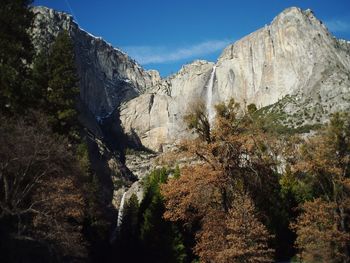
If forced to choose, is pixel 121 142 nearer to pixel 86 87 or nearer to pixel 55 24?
pixel 86 87

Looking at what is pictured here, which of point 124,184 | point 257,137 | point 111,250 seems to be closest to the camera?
point 257,137

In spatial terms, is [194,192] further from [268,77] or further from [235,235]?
[268,77]

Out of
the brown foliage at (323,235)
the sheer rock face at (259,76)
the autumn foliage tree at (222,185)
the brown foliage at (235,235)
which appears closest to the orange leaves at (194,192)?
the autumn foliage tree at (222,185)

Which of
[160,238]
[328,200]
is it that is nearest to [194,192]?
[328,200]

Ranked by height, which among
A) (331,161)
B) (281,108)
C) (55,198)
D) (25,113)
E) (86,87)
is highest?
(86,87)

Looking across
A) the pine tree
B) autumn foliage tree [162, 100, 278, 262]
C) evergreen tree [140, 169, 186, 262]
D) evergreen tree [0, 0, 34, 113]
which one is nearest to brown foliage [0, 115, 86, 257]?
evergreen tree [0, 0, 34, 113]

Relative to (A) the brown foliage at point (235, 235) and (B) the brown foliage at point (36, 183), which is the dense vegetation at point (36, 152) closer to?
(B) the brown foliage at point (36, 183)

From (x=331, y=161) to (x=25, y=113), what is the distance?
20.5 m

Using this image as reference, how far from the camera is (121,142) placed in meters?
180

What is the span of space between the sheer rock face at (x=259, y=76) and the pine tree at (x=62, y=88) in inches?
3635

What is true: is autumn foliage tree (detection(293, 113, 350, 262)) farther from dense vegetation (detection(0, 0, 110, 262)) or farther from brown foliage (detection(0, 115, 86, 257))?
brown foliage (detection(0, 115, 86, 257))

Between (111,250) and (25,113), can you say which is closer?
(25,113)

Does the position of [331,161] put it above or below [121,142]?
below

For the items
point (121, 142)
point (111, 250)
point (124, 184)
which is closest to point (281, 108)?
point (124, 184)
